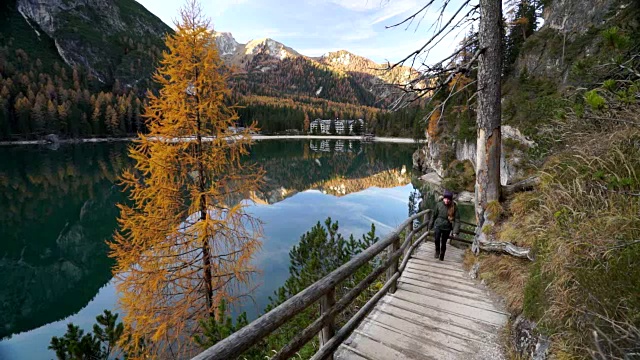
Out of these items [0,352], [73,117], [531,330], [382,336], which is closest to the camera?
[531,330]

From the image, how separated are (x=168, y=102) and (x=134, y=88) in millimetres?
172928

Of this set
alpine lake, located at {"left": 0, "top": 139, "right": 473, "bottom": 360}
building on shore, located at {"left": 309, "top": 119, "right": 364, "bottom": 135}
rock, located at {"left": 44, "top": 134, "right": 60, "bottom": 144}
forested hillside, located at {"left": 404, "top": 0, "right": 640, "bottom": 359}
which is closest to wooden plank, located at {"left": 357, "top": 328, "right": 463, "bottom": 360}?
forested hillside, located at {"left": 404, "top": 0, "right": 640, "bottom": 359}

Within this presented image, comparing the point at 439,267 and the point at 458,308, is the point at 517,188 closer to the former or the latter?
the point at 439,267

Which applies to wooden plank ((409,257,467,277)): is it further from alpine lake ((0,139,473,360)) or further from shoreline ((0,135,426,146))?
shoreline ((0,135,426,146))

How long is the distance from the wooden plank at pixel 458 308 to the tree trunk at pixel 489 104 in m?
2.43

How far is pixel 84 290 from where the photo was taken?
16734 mm

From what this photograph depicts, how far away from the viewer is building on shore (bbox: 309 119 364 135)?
152 m

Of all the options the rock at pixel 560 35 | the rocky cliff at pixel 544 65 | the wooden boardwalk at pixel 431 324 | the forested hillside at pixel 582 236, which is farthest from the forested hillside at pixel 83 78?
the wooden boardwalk at pixel 431 324

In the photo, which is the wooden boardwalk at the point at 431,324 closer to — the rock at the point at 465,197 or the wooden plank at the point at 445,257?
the wooden plank at the point at 445,257

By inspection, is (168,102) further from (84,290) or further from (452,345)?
(84,290)

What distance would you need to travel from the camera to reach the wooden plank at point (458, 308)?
4.90 metres

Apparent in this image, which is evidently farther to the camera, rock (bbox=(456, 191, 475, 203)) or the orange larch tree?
rock (bbox=(456, 191, 475, 203))

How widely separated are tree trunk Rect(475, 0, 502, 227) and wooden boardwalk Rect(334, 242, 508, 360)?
2004 mm

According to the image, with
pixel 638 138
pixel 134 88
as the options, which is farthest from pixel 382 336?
pixel 134 88
